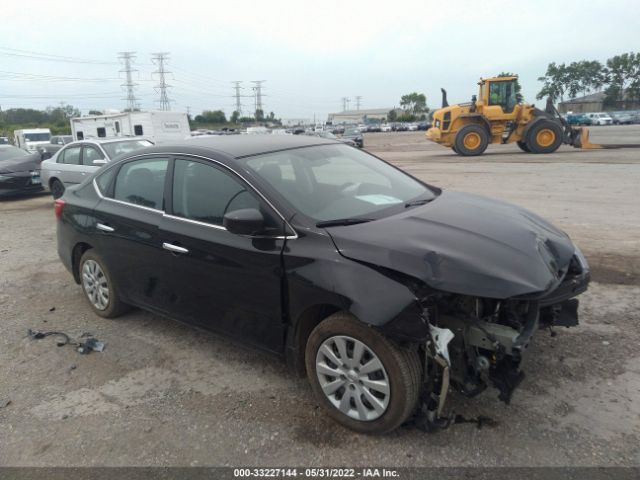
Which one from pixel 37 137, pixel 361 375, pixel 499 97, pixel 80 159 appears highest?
pixel 499 97

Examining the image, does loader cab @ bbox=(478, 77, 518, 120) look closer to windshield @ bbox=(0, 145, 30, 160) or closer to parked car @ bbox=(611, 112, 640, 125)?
windshield @ bbox=(0, 145, 30, 160)

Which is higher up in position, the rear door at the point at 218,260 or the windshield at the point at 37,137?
the windshield at the point at 37,137

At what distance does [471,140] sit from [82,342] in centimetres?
1873

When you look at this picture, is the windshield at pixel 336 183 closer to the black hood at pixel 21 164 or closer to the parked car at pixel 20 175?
the parked car at pixel 20 175

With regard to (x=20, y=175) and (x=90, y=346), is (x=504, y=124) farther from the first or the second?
(x=90, y=346)

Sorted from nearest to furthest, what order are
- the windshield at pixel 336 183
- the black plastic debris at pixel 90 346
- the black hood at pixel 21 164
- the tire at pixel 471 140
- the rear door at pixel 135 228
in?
the windshield at pixel 336 183 < the rear door at pixel 135 228 < the black plastic debris at pixel 90 346 < the black hood at pixel 21 164 < the tire at pixel 471 140

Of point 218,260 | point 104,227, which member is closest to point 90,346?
point 104,227

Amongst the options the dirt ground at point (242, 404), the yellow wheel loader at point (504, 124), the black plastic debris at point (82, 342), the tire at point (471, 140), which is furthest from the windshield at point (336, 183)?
the yellow wheel loader at point (504, 124)

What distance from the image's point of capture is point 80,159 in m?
11.0

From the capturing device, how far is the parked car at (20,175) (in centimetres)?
1276

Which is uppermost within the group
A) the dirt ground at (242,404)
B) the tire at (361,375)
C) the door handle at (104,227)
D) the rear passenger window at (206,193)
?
the rear passenger window at (206,193)

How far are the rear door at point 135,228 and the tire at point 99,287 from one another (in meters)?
0.12

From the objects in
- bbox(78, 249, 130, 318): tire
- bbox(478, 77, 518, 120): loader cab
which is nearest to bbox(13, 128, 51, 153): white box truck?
bbox(478, 77, 518, 120): loader cab

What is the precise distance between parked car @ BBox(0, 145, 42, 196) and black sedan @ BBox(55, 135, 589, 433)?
10.7m
